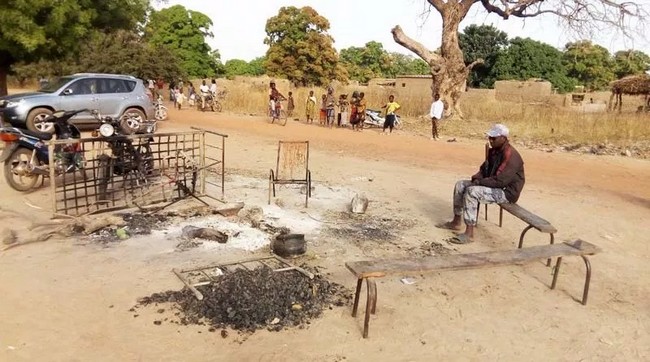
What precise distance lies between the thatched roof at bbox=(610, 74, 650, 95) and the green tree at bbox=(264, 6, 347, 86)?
2030 centimetres

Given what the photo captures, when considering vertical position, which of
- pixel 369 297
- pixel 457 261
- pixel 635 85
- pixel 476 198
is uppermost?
pixel 635 85

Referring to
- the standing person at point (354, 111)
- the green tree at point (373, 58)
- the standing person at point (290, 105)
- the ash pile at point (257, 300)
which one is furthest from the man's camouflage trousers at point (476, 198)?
the green tree at point (373, 58)

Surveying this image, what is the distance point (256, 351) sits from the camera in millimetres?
3414

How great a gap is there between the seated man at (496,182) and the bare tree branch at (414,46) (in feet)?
50.6

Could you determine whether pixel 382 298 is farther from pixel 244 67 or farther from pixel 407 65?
pixel 407 65

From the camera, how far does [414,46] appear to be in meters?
21.0

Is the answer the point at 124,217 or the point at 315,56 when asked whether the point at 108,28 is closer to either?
the point at 124,217

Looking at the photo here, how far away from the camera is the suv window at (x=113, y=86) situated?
13.2 meters

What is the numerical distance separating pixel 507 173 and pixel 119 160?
4.76 metres

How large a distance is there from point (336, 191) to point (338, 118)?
35.5 ft

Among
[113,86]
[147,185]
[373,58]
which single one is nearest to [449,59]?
[113,86]

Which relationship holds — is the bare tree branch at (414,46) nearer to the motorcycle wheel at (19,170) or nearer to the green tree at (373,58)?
the motorcycle wheel at (19,170)

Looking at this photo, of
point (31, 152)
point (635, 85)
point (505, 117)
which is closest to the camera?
point (31, 152)

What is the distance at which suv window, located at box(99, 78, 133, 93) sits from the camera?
13242 millimetres
